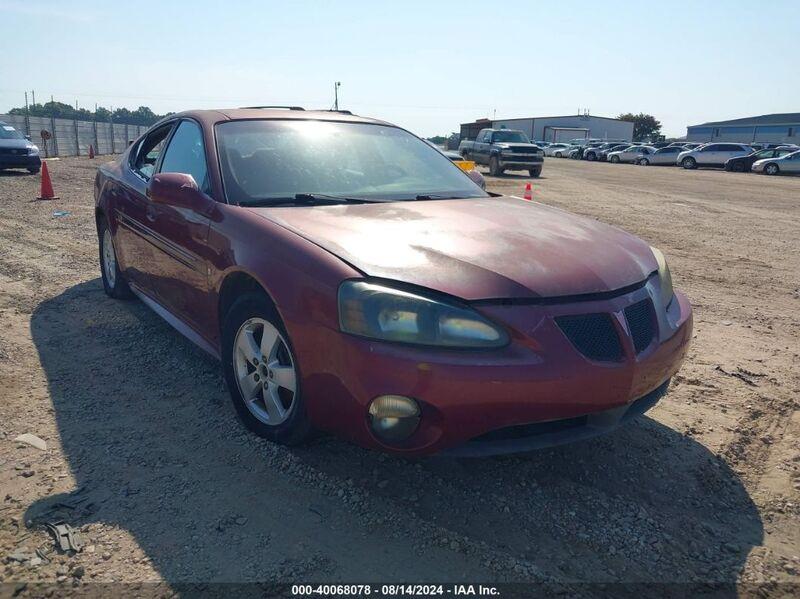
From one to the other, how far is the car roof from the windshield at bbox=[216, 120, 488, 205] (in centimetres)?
8

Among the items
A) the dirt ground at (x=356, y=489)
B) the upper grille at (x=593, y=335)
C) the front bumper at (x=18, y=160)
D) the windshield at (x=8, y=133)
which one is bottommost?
the dirt ground at (x=356, y=489)

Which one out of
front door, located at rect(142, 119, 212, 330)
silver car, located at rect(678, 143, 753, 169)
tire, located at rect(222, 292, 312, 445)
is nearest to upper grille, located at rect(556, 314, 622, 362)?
tire, located at rect(222, 292, 312, 445)

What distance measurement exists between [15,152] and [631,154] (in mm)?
41057

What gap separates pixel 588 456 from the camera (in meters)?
3.02

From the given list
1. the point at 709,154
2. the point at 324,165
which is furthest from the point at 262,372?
the point at 709,154

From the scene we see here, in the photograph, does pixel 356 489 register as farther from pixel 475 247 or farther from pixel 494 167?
pixel 494 167

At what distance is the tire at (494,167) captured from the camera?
2463 centimetres

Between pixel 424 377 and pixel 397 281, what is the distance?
0.38 metres

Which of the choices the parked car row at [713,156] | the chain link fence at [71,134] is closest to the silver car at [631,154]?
the parked car row at [713,156]

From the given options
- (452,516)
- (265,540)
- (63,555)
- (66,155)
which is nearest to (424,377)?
(452,516)

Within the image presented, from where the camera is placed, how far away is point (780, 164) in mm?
32219

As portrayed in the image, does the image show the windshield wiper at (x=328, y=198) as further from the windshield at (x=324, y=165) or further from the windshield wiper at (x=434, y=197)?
the windshield wiper at (x=434, y=197)

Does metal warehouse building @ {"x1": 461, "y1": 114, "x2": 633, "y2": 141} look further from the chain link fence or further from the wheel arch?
the wheel arch

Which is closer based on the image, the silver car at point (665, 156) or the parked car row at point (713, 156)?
the parked car row at point (713, 156)
